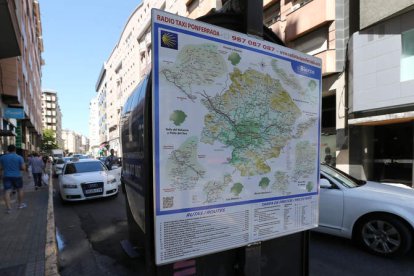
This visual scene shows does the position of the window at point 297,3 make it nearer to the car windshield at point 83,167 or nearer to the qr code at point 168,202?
the car windshield at point 83,167

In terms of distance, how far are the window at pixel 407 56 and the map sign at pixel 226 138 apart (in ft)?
33.5

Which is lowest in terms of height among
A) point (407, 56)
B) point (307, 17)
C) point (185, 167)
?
point (185, 167)

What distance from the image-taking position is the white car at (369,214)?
408 cm

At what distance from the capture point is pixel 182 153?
1.87 metres

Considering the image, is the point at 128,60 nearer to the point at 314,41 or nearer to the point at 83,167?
the point at 314,41

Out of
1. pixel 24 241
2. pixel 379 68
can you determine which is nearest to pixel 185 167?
pixel 24 241

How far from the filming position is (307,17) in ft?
46.5

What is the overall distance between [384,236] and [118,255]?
168 inches

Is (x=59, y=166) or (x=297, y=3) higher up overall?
(x=297, y=3)

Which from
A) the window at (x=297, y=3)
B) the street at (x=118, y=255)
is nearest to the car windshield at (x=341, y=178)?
the street at (x=118, y=255)

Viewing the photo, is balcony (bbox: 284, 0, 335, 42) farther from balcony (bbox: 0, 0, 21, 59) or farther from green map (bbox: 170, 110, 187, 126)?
green map (bbox: 170, 110, 187, 126)

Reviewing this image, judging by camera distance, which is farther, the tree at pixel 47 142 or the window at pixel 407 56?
the tree at pixel 47 142

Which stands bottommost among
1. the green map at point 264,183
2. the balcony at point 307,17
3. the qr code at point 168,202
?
the qr code at point 168,202

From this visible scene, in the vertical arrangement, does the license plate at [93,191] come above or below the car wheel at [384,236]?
below
